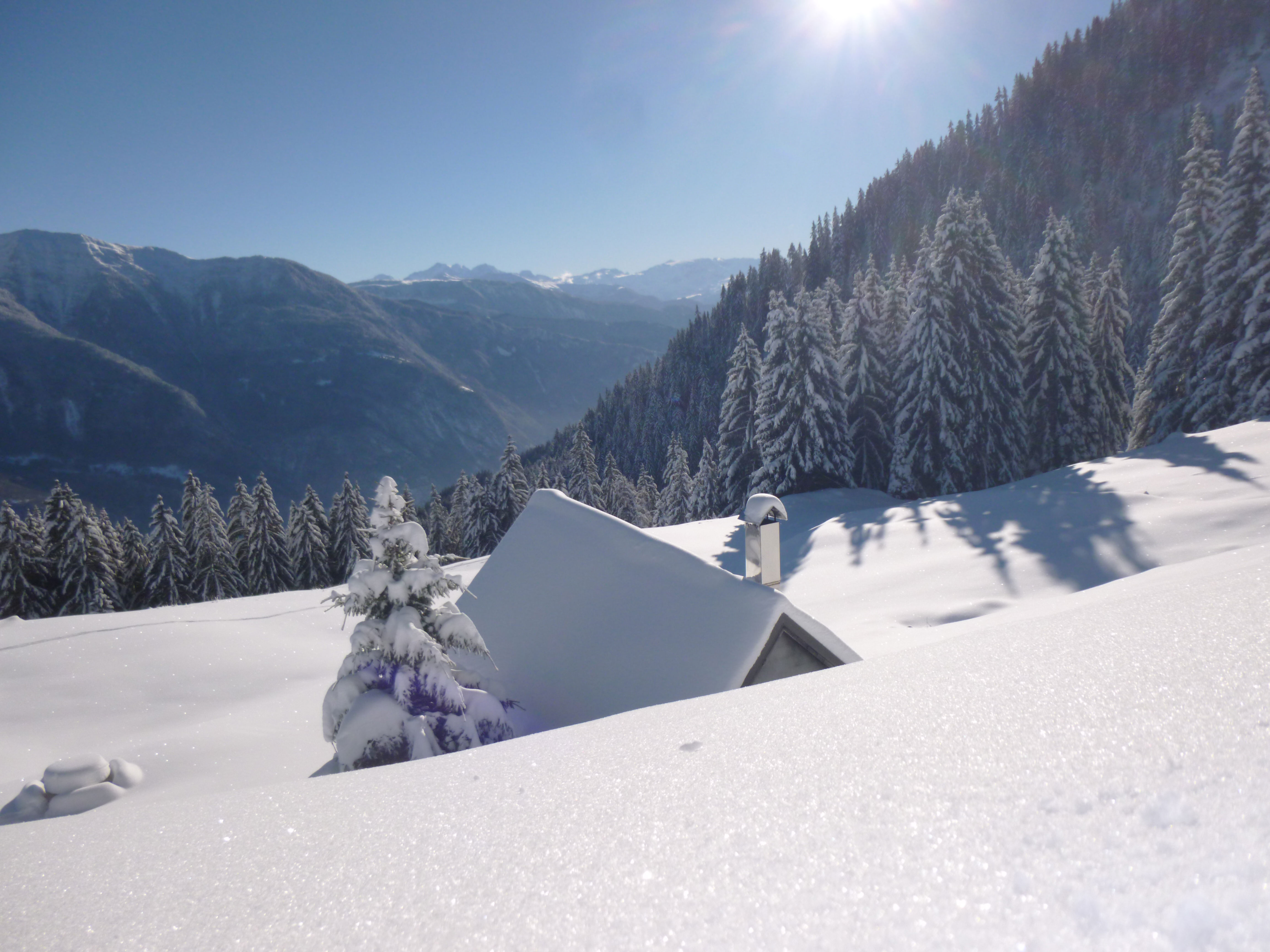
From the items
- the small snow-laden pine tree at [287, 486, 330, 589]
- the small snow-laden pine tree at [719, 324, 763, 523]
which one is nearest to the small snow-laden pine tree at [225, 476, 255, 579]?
the small snow-laden pine tree at [287, 486, 330, 589]

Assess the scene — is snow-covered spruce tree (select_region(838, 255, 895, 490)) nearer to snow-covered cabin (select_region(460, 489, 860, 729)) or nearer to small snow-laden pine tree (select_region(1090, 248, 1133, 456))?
small snow-laden pine tree (select_region(1090, 248, 1133, 456))

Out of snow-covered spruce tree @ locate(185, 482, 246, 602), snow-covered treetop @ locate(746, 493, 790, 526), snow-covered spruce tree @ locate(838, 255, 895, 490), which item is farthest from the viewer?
snow-covered spruce tree @ locate(185, 482, 246, 602)

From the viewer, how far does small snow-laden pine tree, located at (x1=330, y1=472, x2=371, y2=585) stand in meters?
40.8

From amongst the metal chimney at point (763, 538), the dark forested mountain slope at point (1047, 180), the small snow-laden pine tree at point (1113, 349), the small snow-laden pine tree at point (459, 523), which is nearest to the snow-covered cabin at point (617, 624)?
the metal chimney at point (763, 538)

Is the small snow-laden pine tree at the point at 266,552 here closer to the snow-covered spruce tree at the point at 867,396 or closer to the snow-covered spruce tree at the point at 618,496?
the snow-covered spruce tree at the point at 618,496

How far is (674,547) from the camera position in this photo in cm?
812

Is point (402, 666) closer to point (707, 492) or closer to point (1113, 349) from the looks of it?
point (707, 492)

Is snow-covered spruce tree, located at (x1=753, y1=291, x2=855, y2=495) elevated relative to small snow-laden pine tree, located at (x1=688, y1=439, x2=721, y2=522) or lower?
elevated

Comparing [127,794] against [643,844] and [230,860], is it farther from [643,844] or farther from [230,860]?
[643,844]

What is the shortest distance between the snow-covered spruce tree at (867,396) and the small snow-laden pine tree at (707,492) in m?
6.21

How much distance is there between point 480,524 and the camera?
3884 cm

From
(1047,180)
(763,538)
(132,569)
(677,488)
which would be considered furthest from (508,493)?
(1047,180)

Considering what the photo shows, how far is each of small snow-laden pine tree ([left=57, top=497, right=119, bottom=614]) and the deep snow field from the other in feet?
123

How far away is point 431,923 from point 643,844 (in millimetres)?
548
